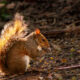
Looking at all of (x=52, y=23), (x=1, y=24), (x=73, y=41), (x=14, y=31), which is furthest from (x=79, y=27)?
(x=1, y=24)

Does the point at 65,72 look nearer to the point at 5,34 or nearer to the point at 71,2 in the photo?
the point at 5,34

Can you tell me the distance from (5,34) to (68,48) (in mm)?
1489

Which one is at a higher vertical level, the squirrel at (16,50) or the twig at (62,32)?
the twig at (62,32)

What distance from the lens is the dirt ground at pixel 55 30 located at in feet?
12.0

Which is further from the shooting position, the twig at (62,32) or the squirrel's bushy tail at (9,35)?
the twig at (62,32)

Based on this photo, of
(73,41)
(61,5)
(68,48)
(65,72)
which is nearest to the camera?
(65,72)

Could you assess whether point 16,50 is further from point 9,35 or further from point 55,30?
point 55,30

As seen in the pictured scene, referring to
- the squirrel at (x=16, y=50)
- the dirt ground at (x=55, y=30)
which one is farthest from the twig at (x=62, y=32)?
the squirrel at (x=16, y=50)

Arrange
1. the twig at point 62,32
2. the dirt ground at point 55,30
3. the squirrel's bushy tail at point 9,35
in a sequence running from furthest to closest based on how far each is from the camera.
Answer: the twig at point 62,32
the dirt ground at point 55,30
the squirrel's bushy tail at point 9,35

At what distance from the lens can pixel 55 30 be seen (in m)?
5.27

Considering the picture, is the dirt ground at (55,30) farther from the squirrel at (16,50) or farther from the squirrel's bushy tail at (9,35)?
the squirrel's bushy tail at (9,35)

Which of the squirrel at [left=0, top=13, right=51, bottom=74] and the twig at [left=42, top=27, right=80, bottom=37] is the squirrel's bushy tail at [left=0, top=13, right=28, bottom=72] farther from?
the twig at [left=42, top=27, right=80, bottom=37]

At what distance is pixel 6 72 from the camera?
3590 millimetres

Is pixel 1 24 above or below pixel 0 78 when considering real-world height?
above
